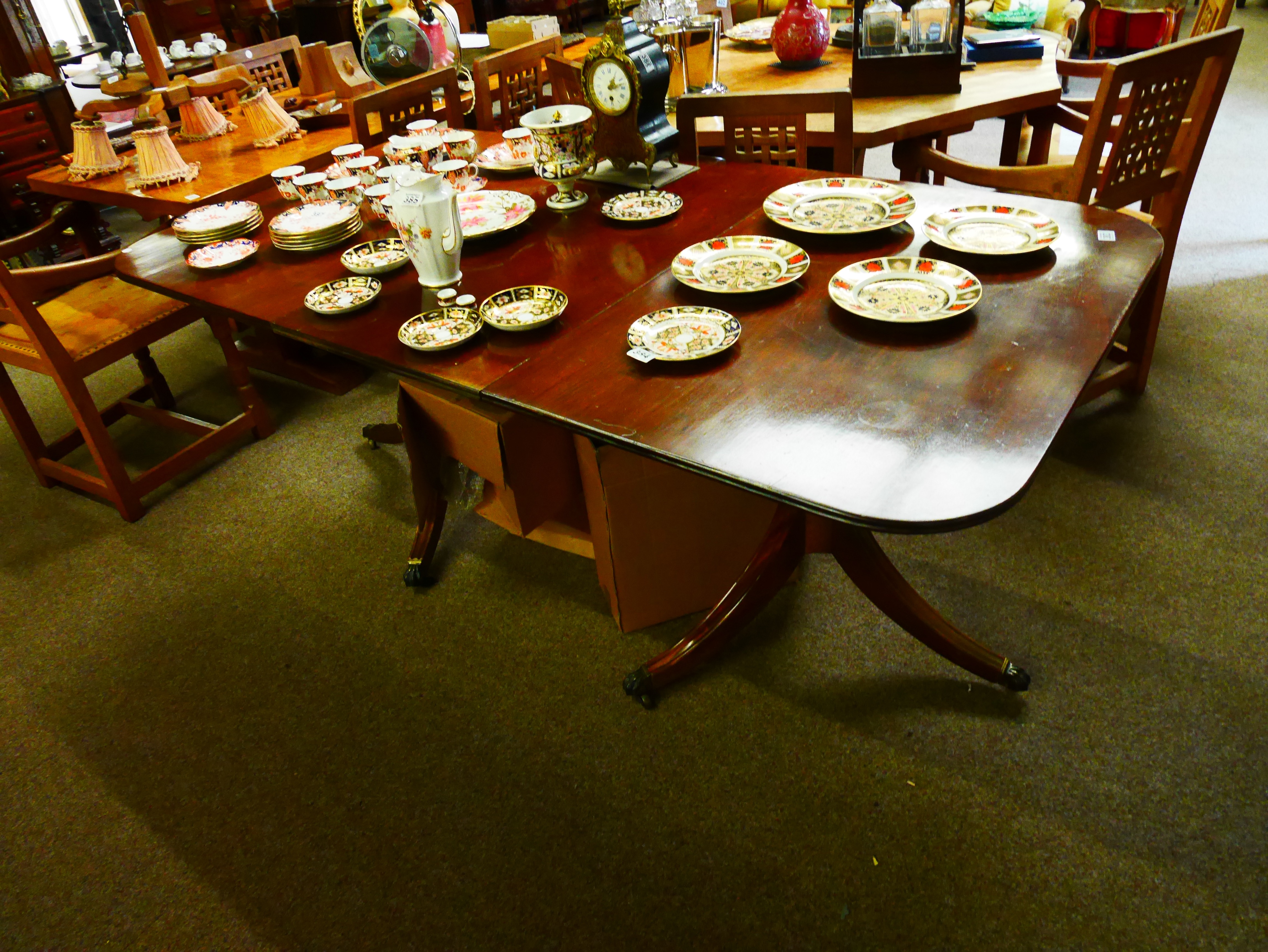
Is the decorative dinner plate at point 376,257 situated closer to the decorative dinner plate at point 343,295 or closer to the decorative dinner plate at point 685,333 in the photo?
the decorative dinner plate at point 343,295

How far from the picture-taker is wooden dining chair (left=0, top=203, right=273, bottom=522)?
2.07m

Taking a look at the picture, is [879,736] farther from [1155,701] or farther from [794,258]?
[794,258]

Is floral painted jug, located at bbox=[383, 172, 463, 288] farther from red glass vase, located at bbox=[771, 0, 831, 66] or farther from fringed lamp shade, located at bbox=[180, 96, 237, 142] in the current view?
fringed lamp shade, located at bbox=[180, 96, 237, 142]

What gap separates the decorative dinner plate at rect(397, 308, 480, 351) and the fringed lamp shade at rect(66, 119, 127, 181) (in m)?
1.93

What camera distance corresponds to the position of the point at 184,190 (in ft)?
8.10

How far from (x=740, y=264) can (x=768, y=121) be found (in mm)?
749

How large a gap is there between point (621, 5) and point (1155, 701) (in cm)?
174

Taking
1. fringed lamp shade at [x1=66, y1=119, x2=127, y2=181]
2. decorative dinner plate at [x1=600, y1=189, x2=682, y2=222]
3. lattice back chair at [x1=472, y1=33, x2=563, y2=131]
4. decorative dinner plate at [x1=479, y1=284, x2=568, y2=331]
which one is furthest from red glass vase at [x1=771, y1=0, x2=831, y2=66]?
fringed lamp shade at [x1=66, y1=119, x2=127, y2=181]

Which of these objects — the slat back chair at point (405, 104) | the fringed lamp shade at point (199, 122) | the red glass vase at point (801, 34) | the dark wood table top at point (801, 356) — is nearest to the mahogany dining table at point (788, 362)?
the dark wood table top at point (801, 356)

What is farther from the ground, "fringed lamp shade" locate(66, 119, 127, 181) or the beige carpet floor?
"fringed lamp shade" locate(66, 119, 127, 181)

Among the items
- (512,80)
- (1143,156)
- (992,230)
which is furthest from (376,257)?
(1143,156)

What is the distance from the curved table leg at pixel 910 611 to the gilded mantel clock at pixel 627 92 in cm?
91

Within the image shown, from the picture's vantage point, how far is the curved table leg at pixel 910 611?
157cm

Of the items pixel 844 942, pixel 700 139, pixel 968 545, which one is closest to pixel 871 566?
pixel 968 545
